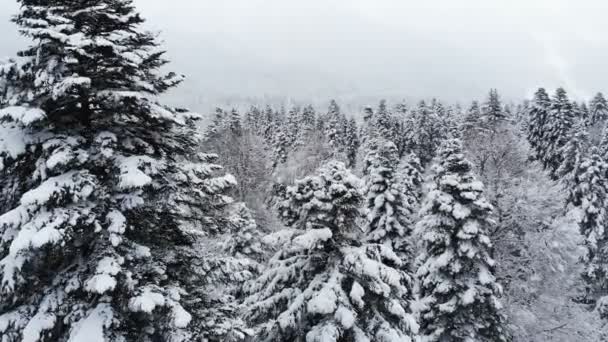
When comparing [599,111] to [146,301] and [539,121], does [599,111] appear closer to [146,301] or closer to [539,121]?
[539,121]

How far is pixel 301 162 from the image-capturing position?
50.6 metres

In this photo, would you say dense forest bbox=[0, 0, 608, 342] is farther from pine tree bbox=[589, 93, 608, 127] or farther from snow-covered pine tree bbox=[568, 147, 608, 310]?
pine tree bbox=[589, 93, 608, 127]

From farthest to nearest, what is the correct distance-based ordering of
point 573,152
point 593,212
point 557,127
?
point 557,127
point 573,152
point 593,212

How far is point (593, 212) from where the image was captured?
33562 millimetres

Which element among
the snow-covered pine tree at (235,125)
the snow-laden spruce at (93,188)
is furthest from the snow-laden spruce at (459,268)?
the snow-covered pine tree at (235,125)

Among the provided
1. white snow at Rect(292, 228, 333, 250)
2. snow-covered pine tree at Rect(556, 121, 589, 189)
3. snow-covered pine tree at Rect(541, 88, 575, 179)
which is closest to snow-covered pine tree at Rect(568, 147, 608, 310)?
snow-covered pine tree at Rect(556, 121, 589, 189)

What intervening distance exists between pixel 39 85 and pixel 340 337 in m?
7.77

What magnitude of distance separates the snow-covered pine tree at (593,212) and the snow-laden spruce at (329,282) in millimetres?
27657

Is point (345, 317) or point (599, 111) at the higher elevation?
point (599, 111)

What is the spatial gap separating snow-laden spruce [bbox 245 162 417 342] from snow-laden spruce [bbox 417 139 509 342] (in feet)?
25.0

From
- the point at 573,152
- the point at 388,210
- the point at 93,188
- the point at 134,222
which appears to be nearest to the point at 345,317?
the point at 134,222

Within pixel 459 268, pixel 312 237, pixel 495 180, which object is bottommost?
pixel 459 268

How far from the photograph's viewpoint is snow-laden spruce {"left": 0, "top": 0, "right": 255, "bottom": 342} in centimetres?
654

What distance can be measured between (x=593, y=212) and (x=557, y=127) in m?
28.7
